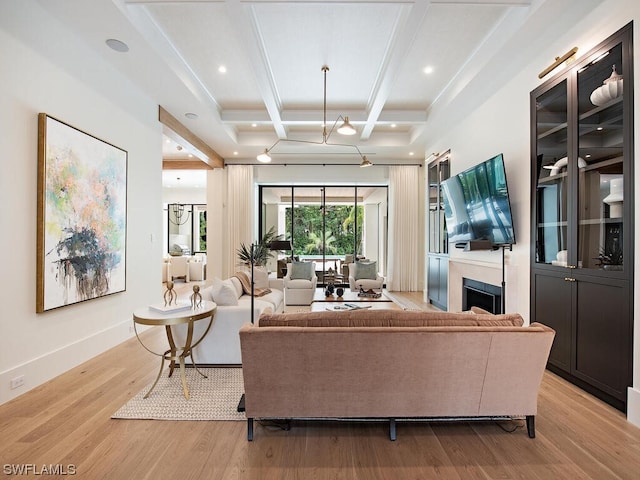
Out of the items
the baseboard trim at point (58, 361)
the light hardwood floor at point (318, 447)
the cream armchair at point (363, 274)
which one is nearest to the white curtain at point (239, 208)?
the cream armchair at point (363, 274)

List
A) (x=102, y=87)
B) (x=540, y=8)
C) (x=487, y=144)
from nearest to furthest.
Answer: (x=540, y=8) → (x=102, y=87) → (x=487, y=144)

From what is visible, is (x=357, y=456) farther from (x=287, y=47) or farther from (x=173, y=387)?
(x=287, y=47)

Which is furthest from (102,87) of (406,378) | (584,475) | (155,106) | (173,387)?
(584,475)

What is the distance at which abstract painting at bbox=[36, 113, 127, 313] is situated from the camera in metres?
2.83

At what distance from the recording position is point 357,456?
1.91 metres

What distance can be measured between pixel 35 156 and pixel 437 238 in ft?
18.7

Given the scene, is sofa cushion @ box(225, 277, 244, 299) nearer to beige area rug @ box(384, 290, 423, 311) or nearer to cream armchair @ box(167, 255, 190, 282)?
beige area rug @ box(384, 290, 423, 311)

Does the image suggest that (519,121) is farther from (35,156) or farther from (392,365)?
(35,156)

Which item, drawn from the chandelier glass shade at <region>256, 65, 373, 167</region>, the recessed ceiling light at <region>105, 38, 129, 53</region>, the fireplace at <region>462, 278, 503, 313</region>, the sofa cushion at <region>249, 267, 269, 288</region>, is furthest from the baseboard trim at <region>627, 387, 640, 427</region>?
the recessed ceiling light at <region>105, 38, 129, 53</region>

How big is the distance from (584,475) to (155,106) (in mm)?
5553

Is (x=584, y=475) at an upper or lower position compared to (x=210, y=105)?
lower

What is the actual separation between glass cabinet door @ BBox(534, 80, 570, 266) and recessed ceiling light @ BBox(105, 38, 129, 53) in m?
4.09

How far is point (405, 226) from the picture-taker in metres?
7.73

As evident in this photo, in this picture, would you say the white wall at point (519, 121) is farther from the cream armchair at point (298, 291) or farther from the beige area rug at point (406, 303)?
the cream armchair at point (298, 291)
